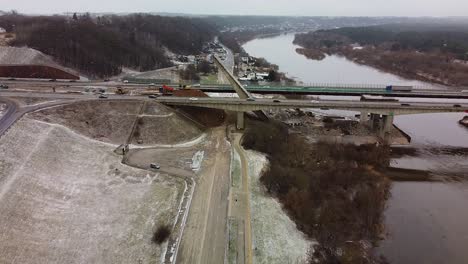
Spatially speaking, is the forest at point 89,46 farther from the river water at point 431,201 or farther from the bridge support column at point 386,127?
the river water at point 431,201

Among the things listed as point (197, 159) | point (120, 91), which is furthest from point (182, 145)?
point (120, 91)

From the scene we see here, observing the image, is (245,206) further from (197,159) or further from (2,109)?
(2,109)

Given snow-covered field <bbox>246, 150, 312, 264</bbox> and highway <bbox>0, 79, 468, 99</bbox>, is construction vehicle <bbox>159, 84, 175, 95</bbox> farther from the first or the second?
snow-covered field <bbox>246, 150, 312, 264</bbox>

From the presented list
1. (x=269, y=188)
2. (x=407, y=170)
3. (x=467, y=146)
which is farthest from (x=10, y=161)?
(x=467, y=146)

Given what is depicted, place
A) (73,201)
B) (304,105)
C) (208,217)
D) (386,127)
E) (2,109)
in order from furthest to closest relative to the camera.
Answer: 1. (386,127)
2. (304,105)
3. (2,109)
4. (73,201)
5. (208,217)

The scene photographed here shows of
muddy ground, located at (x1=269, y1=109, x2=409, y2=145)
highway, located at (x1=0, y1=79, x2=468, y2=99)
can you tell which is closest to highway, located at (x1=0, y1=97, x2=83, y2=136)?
highway, located at (x1=0, y1=79, x2=468, y2=99)

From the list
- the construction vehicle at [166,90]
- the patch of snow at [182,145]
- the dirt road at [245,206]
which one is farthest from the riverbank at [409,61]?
the dirt road at [245,206]

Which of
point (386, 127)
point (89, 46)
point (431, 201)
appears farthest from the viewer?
point (89, 46)
